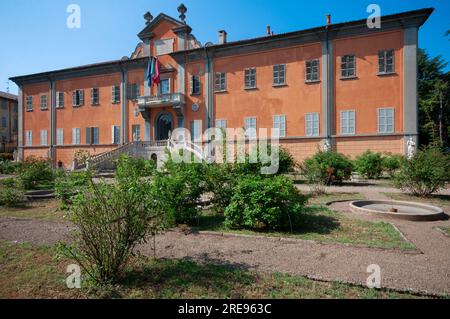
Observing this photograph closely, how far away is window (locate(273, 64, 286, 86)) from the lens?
22.8 m

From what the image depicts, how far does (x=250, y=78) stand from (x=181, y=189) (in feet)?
61.9

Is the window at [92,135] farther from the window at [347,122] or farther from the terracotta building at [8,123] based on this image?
the terracotta building at [8,123]

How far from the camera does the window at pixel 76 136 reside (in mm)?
29770

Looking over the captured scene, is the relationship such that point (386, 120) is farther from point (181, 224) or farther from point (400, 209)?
point (181, 224)

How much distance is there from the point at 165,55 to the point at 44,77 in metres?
15.2

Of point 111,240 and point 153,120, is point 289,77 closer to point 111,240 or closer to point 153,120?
point 153,120

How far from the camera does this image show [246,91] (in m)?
24.0

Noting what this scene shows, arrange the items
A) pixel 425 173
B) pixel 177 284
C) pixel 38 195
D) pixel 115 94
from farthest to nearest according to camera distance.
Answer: pixel 115 94 < pixel 38 195 < pixel 425 173 < pixel 177 284

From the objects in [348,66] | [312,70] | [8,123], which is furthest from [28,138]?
[348,66]

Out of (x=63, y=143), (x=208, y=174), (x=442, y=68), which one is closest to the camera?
(x=208, y=174)

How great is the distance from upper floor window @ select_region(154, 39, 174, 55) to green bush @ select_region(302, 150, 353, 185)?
62.6 feet

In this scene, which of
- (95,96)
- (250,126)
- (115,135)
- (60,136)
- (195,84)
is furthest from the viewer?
(60,136)
